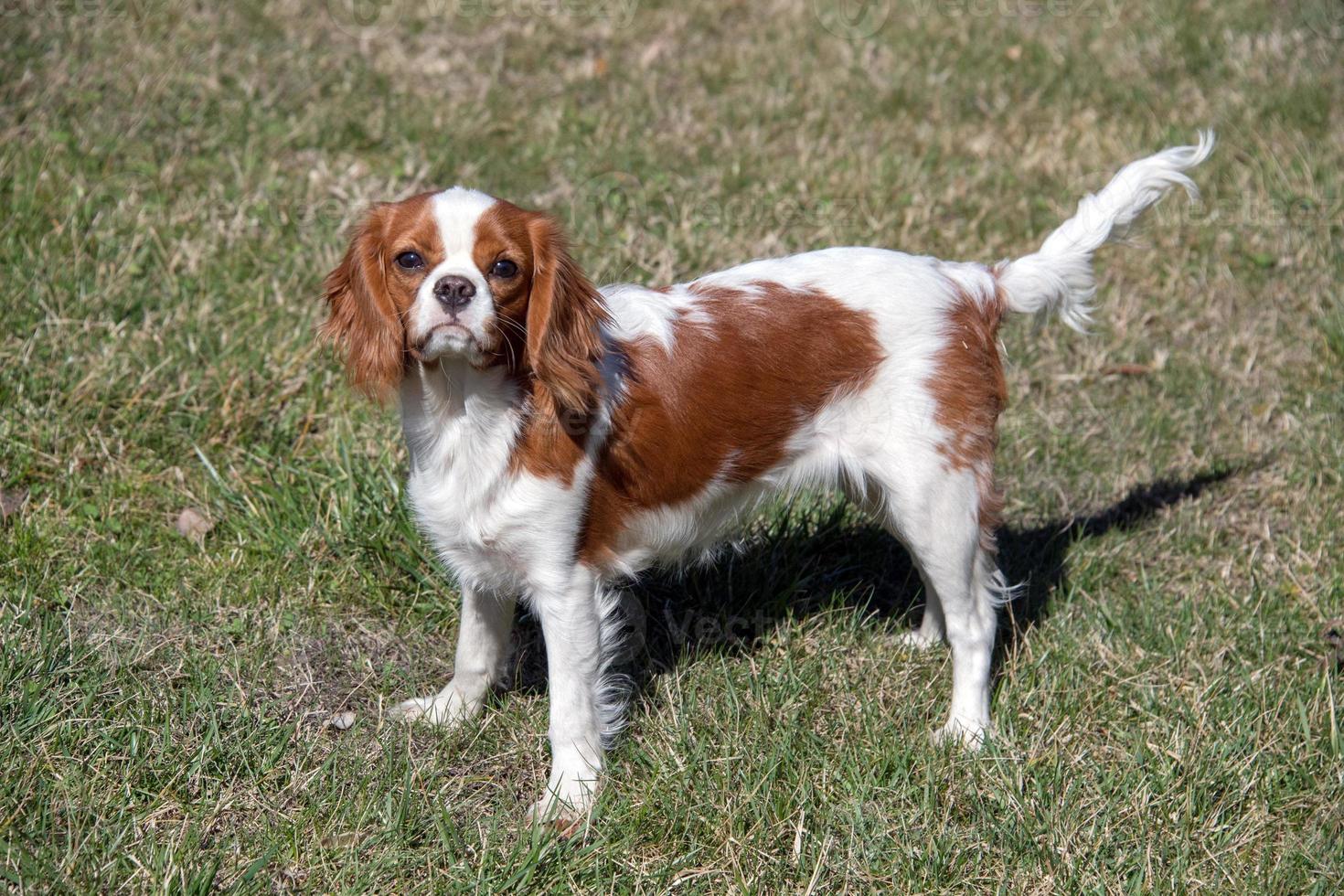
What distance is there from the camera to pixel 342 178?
5684 millimetres

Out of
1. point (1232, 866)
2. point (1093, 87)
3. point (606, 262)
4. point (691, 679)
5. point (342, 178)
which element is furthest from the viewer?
point (1093, 87)

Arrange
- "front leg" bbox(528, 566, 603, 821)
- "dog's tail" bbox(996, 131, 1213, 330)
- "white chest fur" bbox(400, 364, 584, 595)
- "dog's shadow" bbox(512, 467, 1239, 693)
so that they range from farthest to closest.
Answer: "dog's shadow" bbox(512, 467, 1239, 693)
"dog's tail" bbox(996, 131, 1213, 330)
"front leg" bbox(528, 566, 603, 821)
"white chest fur" bbox(400, 364, 584, 595)

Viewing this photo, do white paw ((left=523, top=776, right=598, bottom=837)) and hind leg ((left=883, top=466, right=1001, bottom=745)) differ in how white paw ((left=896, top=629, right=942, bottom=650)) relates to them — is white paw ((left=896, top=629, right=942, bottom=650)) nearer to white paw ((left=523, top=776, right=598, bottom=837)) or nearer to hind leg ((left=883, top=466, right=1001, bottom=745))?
hind leg ((left=883, top=466, right=1001, bottom=745))

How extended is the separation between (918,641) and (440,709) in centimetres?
137

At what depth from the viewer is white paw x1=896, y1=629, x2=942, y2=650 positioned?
12.6 ft

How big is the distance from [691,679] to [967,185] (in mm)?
3303

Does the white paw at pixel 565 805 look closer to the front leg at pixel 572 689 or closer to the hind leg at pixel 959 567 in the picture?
the front leg at pixel 572 689

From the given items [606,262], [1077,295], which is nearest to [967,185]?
[606,262]

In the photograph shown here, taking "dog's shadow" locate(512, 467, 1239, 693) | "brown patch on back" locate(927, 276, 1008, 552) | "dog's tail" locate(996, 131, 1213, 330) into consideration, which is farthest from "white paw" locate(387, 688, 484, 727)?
"dog's tail" locate(996, 131, 1213, 330)

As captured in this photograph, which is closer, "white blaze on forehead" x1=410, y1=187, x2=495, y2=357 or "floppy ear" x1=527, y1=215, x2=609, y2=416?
Answer: "white blaze on forehead" x1=410, y1=187, x2=495, y2=357

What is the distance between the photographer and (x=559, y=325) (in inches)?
115

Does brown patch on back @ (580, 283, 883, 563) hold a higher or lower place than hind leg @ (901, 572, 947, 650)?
higher

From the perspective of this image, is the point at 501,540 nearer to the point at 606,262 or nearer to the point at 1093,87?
the point at 606,262

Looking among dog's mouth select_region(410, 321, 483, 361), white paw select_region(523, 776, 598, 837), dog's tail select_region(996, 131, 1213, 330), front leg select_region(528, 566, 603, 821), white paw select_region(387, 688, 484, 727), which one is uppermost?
dog's mouth select_region(410, 321, 483, 361)
